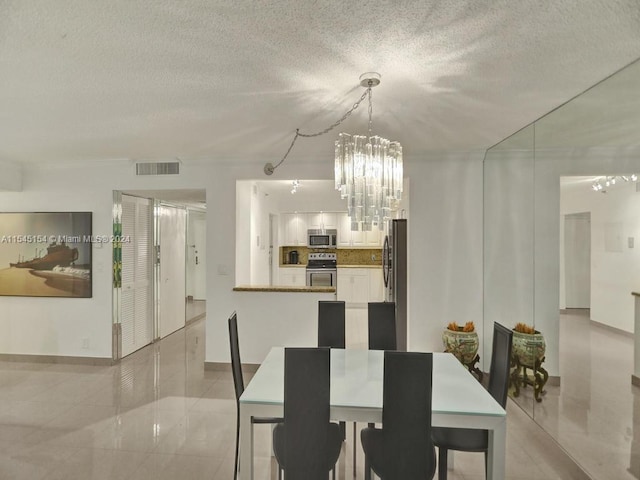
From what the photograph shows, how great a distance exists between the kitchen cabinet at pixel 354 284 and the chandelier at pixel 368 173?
547 cm

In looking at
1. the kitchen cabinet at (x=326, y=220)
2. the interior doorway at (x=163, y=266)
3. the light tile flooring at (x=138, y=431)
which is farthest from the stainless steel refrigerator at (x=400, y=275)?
the kitchen cabinet at (x=326, y=220)

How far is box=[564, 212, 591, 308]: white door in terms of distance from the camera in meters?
2.44

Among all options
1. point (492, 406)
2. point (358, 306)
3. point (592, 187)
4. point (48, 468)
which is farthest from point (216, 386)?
point (358, 306)

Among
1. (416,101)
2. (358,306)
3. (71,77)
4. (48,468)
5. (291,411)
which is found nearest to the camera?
(291,411)

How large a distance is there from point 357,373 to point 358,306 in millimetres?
5491

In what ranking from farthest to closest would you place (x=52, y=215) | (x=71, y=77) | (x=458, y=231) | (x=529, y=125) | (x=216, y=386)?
(x=52, y=215), (x=458, y=231), (x=216, y=386), (x=529, y=125), (x=71, y=77)

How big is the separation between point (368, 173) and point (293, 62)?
2.47ft

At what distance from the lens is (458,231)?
4102mm

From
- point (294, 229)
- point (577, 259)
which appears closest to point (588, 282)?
point (577, 259)

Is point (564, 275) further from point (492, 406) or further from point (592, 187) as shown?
point (492, 406)

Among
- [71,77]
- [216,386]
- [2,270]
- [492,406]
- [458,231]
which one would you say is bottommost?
[216,386]

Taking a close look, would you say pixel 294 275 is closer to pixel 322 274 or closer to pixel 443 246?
pixel 322 274

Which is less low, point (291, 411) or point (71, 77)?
point (71, 77)

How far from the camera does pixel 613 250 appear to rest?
2203 millimetres
